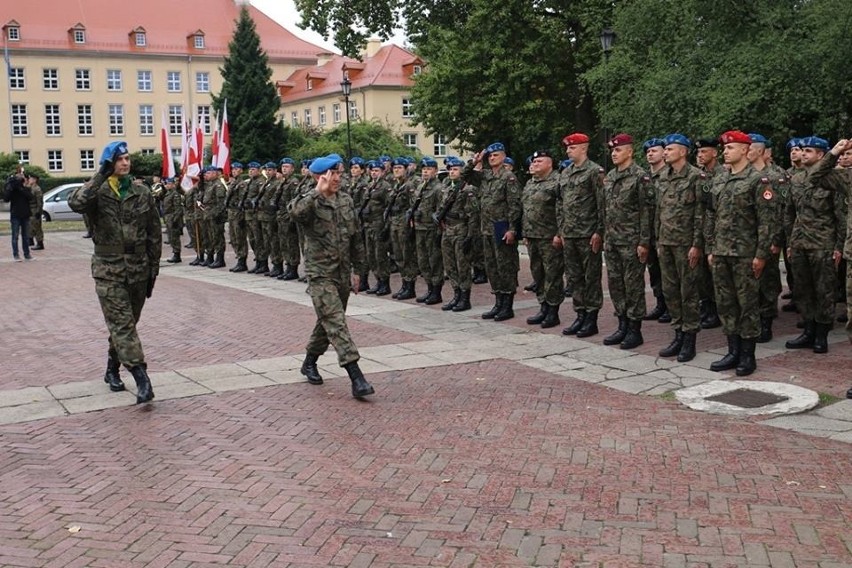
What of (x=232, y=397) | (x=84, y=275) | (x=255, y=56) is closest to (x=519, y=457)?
(x=232, y=397)

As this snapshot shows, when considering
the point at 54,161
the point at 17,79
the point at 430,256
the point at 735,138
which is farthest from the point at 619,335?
the point at 54,161

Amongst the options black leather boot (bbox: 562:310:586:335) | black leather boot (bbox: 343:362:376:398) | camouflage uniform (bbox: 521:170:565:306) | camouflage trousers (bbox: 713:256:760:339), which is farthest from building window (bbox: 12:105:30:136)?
camouflage trousers (bbox: 713:256:760:339)

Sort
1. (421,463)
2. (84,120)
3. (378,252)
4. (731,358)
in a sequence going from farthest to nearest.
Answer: (84,120)
(378,252)
(731,358)
(421,463)

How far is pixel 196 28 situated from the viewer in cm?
7469

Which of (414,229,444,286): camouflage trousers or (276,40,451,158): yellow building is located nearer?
(414,229,444,286): camouflage trousers

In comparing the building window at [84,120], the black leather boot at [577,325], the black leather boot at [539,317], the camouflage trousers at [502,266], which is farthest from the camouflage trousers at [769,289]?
the building window at [84,120]

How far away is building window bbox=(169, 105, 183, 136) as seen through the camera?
7425 cm

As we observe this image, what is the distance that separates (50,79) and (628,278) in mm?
68541

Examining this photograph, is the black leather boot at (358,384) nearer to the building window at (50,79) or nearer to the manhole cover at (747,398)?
the manhole cover at (747,398)

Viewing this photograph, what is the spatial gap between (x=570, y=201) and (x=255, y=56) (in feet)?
161

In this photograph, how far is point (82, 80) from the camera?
70.8 meters

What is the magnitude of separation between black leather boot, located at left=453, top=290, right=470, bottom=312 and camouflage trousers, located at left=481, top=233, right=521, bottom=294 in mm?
810

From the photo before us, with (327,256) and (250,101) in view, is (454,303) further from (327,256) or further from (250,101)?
(250,101)

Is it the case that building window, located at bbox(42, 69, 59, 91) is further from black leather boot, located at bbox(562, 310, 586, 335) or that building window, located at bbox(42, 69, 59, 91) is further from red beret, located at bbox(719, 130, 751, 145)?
red beret, located at bbox(719, 130, 751, 145)
